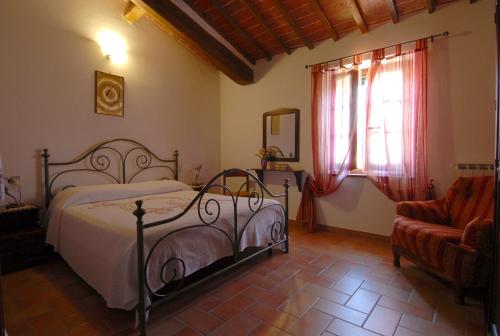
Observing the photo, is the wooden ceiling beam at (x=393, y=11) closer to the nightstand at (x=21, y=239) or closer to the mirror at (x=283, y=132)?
the mirror at (x=283, y=132)

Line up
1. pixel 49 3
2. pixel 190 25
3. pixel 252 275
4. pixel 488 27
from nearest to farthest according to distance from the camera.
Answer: pixel 252 275 → pixel 488 27 → pixel 49 3 → pixel 190 25

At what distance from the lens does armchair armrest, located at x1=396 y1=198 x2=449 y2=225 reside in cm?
260

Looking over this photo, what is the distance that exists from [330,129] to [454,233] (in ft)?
6.23

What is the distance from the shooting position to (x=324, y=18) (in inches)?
130

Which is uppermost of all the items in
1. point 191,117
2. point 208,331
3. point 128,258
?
point 191,117

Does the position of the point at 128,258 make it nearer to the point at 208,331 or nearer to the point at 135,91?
the point at 208,331

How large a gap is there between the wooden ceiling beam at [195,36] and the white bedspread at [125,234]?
2115mm

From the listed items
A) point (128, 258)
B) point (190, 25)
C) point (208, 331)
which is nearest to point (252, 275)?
point (208, 331)

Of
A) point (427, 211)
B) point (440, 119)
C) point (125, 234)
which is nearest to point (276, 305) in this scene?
point (125, 234)

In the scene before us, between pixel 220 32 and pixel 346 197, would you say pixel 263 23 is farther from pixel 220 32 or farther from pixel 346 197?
pixel 346 197

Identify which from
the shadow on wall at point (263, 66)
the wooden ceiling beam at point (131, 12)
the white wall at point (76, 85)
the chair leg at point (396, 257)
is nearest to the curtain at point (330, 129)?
the shadow on wall at point (263, 66)

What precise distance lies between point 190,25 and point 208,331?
11.6 feet

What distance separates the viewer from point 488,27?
8.75ft

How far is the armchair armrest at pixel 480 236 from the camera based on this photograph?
186 cm
